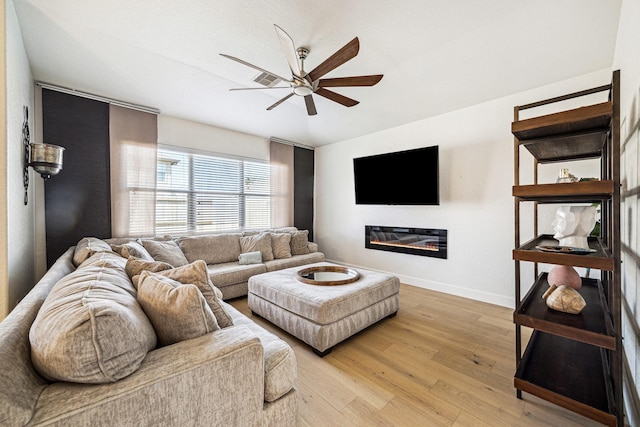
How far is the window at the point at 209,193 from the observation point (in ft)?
12.5

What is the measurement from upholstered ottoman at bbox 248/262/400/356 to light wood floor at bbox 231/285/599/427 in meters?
0.13

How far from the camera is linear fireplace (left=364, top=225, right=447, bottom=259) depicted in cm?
375

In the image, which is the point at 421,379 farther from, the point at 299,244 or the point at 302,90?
the point at 299,244

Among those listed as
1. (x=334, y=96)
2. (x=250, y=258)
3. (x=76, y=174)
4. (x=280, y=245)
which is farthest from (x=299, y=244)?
(x=76, y=174)

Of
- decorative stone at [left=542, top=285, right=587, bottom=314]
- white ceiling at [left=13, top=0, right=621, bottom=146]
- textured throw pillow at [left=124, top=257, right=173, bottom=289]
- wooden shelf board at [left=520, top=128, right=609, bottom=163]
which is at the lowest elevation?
decorative stone at [left=542, top=285, right=587, bottom=314]

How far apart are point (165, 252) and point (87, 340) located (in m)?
2.68

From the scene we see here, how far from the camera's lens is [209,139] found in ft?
13.9

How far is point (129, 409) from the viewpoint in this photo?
805 millimetres

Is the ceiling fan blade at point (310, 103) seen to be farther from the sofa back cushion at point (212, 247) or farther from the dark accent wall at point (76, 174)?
the dark accent wall at point (76, 174)

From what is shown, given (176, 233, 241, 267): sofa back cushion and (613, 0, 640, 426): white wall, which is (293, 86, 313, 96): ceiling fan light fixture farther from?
(176, 233, 241, 267): sofa back cushion

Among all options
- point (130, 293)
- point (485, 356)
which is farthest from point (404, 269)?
point (130, 293)

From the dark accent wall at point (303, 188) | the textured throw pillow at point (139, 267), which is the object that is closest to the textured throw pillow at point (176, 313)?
the textured throw pillow at point (139, 267)

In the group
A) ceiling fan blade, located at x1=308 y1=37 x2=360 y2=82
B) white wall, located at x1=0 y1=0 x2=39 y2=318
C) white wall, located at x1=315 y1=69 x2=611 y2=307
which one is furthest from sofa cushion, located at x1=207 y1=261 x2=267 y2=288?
ceiling fan blade, located at x1=308 y1=37 x2=360 y2=82

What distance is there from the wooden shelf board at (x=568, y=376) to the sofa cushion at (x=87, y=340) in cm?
196
